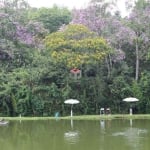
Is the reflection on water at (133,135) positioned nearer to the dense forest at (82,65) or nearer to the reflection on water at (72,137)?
the reflection on water at (72,137)

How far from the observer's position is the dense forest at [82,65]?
35.8m

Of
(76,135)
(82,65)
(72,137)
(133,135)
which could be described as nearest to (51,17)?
(82,65)

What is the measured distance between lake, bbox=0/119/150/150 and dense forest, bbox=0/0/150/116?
13.4ft

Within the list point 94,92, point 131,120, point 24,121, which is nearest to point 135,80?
point 94,92

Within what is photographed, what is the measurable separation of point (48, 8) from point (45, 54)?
20.2 metres

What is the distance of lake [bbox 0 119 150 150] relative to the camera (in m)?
20.9

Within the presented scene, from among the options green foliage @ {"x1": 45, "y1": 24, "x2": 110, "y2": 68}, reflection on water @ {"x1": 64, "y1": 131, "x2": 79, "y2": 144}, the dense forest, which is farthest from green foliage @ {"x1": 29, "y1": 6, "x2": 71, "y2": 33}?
reflection on water @ {"x1": 64, "y1": 131, "x2": 79, "y2": 144}

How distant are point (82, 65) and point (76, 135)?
12.9 m

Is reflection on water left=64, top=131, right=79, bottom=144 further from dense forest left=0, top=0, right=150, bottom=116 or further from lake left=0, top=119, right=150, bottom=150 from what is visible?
dense forest left=0, top=0, right=150, bottom=116

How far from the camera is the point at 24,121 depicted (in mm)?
33375

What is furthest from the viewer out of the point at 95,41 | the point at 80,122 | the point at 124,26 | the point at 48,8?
the point at 48,8

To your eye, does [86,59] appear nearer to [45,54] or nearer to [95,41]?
[95,41]

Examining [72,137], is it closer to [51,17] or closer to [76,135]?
[76,135]

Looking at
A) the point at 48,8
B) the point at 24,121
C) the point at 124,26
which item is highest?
the point at 48,8
